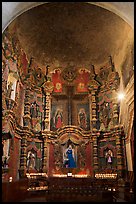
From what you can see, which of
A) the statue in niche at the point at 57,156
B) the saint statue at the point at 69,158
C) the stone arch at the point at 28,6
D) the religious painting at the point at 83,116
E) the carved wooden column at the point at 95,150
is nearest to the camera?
the stone arch at the point at 28,6

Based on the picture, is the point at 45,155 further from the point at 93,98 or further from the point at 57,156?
the point at 93,98

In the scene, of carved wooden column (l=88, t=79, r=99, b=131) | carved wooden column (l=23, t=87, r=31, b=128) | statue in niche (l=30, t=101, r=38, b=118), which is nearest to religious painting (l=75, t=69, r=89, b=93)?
carved wooden column (l=88, t=79, r=99, b=131)

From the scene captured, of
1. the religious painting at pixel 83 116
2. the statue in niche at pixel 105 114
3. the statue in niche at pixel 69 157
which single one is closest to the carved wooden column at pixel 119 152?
the statue in niche at pixel 105 114

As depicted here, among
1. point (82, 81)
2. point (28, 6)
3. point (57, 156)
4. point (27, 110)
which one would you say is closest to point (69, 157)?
point (57, 156)

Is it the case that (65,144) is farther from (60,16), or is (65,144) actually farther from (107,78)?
(60,16)

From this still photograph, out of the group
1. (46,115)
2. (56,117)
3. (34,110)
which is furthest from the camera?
(56,117)

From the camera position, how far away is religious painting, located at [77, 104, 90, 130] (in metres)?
15.5

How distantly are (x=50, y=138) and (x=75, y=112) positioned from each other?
9.02 feet

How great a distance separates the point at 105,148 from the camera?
1434 cm

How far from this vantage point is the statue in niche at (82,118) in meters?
15.5

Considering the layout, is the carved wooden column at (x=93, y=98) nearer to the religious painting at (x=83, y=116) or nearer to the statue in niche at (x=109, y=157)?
the religious painting at (x=83, y=116)

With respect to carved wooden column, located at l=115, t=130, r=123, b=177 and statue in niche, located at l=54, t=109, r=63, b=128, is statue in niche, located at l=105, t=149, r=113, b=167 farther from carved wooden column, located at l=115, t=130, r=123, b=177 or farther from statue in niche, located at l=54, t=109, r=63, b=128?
statue in niche, located at l=54, t=109, r=63, b=128

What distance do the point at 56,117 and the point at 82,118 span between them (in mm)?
1885

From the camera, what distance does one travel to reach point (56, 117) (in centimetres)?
1583
